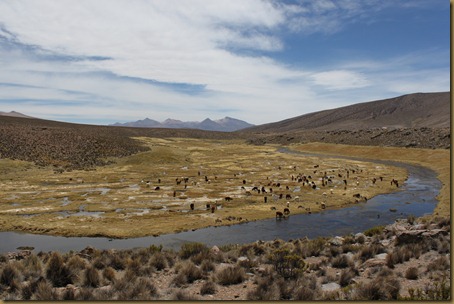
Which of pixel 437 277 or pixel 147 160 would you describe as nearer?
pixel 437 277

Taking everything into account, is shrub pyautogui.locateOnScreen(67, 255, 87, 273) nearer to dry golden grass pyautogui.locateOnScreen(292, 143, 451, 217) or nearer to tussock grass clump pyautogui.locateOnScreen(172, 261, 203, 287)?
tussock grass clump pyautogui.locateOnScreen(172, 261, 203, 287)

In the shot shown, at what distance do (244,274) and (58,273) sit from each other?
7.77m

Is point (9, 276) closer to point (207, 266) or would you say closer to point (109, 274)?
point (109, 274)

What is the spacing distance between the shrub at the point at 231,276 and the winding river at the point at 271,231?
29.7 ft

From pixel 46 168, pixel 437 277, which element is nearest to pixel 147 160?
pixel 46 168

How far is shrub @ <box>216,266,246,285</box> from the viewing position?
14016 millimetres

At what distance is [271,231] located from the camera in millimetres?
26672

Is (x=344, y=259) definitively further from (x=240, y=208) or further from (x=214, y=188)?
(x=214, y=188)

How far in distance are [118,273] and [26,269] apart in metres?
3.81

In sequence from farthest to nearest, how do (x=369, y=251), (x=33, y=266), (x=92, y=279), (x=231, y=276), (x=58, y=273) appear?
(x=369, y=251)
(x=33, y=266)
(x=58, y=273)
(x=231, y=276)
(x=92, y=279)

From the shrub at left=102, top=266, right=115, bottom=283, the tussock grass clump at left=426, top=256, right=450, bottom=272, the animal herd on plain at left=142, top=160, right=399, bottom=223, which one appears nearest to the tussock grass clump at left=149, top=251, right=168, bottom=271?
the shrub at left=102, top=266, right=115, bottom=283

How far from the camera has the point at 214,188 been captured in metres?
45.2

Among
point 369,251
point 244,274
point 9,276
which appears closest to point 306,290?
point 244,274

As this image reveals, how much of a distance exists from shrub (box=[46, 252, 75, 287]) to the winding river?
856 centimetres
